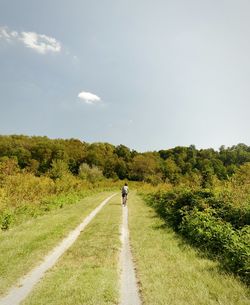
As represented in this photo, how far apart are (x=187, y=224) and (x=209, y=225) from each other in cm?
191

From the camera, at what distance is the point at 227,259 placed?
9289mm

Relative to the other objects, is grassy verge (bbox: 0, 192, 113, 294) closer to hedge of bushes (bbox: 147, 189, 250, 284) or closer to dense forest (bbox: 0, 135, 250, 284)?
dense forest (bbox: 0, 135, 250, 284)

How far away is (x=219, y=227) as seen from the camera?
11.5 m

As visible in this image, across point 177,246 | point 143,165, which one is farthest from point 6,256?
point 143,165

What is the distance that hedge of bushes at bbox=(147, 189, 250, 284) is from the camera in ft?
29.3

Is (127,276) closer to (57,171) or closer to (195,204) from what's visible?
(195,204)

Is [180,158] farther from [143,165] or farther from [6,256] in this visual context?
[6,256]

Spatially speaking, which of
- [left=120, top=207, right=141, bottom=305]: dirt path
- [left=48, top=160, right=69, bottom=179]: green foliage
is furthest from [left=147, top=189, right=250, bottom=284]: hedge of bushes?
[left=48, top=160, right=69, bottom=179]: green foliage

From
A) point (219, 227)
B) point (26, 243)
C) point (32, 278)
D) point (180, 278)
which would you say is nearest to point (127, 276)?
point (180, 278)

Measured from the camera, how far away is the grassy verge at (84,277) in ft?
21.7

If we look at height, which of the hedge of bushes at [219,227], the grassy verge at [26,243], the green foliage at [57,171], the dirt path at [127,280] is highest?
the green foliage at [57,171]

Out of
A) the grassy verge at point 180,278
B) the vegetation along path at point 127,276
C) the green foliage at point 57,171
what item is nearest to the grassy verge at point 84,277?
the vegetation along path at point 127,276

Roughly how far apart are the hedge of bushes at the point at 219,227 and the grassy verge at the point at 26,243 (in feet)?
18.2

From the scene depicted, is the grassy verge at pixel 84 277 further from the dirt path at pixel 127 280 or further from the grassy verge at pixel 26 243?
the grassy verge at pixel 26 243
